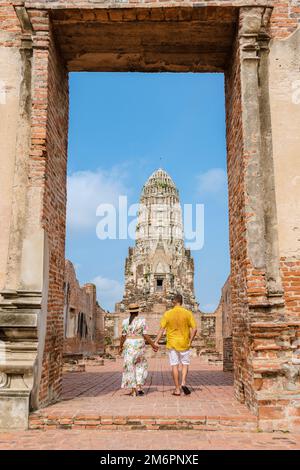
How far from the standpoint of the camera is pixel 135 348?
7.98 m

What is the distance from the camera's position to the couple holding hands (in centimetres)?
779

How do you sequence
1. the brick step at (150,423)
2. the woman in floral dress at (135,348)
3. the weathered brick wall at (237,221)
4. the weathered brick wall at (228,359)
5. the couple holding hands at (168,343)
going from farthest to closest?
the weathered brick wall at (228,359) < the woman in floral dress at (135,348) < the couple holding hands at (168,343) < the weathered brick wall at (237,221) < the brick step at (150,423)

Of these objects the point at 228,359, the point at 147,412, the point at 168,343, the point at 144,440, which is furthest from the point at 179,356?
the point at 228,359

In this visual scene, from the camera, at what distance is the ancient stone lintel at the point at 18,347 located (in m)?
5.92

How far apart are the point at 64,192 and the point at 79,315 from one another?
19.6 m

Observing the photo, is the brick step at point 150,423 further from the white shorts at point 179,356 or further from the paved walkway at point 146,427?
the white shorts at point 179,356

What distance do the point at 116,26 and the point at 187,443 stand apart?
5.78 meters

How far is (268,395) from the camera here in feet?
19.1

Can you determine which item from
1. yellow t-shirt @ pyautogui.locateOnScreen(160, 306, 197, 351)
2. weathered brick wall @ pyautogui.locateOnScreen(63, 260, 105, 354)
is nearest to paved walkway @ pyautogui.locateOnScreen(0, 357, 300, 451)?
yellow t-shirt @ pyautogui.locateOnScreen(160, 306, 197, 351)

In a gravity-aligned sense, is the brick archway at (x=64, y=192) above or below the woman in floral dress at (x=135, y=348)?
above

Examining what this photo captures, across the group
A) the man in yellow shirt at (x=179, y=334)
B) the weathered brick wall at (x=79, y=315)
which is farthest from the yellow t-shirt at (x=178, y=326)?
the weathered brick wall at (x=79, y=315)

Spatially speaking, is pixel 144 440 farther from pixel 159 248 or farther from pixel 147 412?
pixel 159 248
